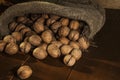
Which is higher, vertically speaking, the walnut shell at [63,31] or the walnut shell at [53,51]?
the walnut shell at [63,31]

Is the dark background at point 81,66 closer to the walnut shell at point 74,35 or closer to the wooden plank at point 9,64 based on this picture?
the wooden plank at point 9,64

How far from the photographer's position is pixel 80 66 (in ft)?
4.68

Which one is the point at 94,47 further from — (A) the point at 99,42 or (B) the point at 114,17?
(B) the point at 114,17

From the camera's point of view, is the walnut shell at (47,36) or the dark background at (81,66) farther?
the walnut shell at (47,36)

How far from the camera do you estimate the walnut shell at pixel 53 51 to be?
1.44m

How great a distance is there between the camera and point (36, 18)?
5.76 ft

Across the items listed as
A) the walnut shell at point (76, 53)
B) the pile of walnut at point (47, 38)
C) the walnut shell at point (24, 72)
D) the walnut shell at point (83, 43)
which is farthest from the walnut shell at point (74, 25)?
the walnut shell at point (24, 72)

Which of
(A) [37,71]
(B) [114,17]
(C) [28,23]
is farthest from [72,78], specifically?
(B) [114,17]

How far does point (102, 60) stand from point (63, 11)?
15.5 inches

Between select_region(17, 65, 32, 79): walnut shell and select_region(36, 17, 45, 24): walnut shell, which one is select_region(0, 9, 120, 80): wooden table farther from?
select_region(36, 17, 45, 24): walnut shell

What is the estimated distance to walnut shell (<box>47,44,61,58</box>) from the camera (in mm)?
1441

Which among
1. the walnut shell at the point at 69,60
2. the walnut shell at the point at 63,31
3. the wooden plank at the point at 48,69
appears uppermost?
the walnut shell at the point at 63,31

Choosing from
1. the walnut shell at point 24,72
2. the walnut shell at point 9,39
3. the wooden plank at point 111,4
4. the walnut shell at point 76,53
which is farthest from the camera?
the wooden plank at point 111,4

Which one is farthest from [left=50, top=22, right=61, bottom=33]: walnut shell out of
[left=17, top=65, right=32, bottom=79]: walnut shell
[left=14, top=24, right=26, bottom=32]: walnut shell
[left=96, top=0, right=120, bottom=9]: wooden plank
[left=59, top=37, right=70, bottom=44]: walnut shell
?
[left=96, top=0, right=120, bottom=9]: wooden plank
